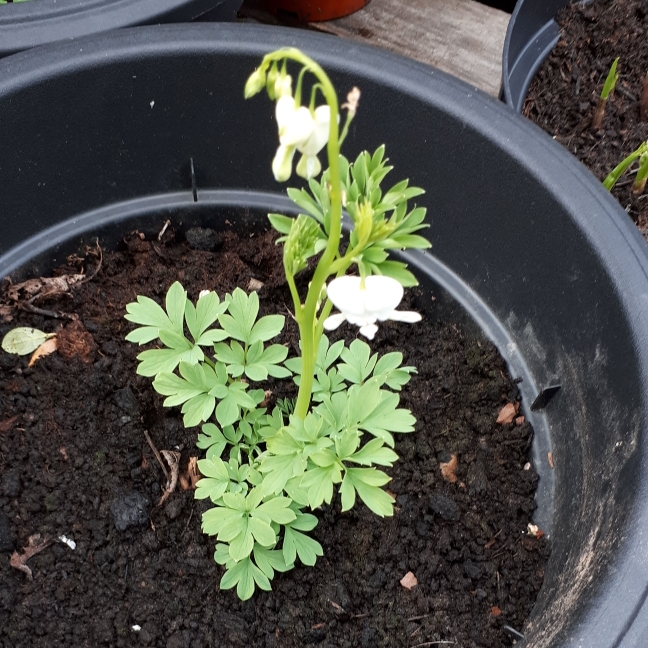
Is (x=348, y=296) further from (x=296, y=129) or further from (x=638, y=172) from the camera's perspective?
(x=638, y=172)

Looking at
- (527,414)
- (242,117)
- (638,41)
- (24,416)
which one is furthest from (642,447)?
(638,41)

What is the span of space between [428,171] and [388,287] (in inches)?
21.8

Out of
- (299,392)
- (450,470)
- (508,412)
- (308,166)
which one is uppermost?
(308,166)

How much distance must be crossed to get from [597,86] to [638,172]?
1.19 feet

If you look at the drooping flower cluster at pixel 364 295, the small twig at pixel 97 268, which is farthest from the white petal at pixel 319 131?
the small twig at pixel 97 268

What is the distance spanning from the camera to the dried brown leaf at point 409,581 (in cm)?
104

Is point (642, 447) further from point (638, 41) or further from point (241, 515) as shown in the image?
point (638, 41)

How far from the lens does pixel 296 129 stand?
21.1 inches

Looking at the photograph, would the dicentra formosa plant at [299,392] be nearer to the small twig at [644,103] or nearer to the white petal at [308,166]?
the white petal at [308,166]

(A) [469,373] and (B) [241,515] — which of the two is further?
(A) [469,373]

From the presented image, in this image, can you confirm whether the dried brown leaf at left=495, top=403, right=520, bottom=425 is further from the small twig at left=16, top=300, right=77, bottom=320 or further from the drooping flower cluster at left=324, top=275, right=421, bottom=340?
the small twig at left=16, top=300, right=77, bottom=320

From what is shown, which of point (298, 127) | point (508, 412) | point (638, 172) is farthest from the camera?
point (638, 172)

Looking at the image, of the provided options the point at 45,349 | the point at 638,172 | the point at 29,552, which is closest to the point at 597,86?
the point at 638,172

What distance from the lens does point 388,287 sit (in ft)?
2.04
